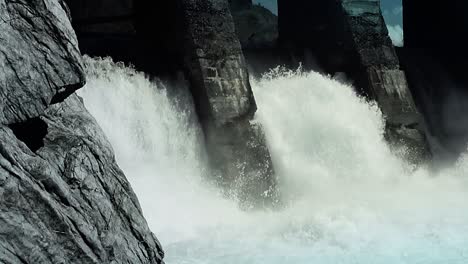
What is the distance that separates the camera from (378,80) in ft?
36.7

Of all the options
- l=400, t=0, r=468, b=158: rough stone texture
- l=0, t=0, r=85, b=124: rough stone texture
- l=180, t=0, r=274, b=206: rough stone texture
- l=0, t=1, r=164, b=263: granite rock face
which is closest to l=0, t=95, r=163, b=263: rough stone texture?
l=0, t=1, r=164, b=263: granite rock face

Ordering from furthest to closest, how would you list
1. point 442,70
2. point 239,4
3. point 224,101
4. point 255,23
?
point 239,4 → point 255,23 → point 442,70 → point 224,101

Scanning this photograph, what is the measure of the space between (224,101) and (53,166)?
18.1ft

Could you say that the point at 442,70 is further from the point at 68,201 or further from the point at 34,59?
the point at 68,201

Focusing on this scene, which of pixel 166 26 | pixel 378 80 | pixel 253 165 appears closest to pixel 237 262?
pixel 253 165

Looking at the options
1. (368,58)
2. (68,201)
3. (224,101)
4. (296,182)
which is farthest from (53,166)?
(368,58)

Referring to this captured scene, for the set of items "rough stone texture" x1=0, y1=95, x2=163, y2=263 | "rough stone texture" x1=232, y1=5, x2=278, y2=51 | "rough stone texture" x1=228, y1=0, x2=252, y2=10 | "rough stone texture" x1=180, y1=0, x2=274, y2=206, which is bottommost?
"rough stone texture" x1=0, y1=95, x2=163, y2=263

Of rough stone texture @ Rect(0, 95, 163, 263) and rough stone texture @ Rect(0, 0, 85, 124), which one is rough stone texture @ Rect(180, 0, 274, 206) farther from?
rough stone texture @ Rect(0, 0, 85, 124)

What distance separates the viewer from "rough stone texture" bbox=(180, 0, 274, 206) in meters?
8.62

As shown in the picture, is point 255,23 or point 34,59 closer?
point 34,59

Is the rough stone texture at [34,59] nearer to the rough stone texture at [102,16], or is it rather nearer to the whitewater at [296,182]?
the whitewater at [296,182]

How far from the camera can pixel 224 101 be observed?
Answer: 29.0 feet

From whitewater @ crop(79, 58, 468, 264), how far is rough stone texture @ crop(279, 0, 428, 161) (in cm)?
37

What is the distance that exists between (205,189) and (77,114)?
434 cm
